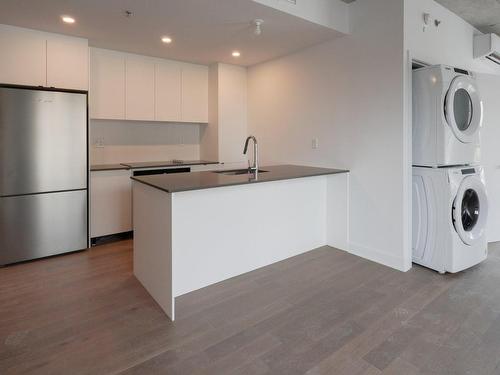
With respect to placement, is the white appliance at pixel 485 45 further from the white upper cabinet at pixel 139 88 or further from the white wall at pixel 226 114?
the white upper cabinet at pixel 139 88

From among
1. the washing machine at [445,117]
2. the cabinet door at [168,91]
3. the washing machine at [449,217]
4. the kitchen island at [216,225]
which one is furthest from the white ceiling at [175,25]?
the washing machine at [449,217]

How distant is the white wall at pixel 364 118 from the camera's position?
2943 mm

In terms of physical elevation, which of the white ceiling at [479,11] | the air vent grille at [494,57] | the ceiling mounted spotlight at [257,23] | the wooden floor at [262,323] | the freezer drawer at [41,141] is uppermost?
the white ceiling at [479,11]

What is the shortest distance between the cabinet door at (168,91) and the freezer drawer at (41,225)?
1611mm

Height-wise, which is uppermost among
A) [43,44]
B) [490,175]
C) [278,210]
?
[43,44]

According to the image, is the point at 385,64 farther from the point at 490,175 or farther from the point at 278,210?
the point at 490,175

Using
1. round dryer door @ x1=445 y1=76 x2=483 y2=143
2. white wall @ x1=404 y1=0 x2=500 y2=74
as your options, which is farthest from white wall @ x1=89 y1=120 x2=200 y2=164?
round dryer door @ x1=445 y1=76 x2=483 y2=143

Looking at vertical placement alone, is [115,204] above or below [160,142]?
below

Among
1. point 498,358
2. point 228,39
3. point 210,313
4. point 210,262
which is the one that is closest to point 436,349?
point 498,358

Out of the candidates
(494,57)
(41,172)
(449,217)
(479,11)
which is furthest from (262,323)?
(494,57)

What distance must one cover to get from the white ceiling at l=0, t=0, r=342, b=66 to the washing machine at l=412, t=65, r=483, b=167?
1.13 m

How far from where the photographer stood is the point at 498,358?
1764mm

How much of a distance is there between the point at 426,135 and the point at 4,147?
3.92m

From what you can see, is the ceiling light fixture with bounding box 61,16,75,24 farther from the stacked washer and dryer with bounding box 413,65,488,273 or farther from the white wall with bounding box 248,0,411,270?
the stacked washer and dryer with bounding box 413,65,488,273
